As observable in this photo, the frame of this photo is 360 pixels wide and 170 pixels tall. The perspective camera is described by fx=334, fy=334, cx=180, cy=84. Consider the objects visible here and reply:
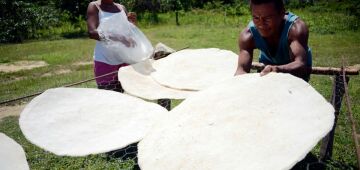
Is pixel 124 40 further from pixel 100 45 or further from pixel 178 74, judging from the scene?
pixel 178 74

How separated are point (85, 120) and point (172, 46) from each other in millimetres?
8202

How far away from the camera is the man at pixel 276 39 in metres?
1.89

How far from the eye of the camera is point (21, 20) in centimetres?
1320

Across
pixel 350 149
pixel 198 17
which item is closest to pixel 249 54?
pixel 350 149

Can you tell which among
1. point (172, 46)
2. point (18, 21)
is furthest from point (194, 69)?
point (18, 21)

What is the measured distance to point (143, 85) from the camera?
7.72 ft

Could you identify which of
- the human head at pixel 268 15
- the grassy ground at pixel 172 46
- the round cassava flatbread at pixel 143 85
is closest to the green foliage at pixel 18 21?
the grassy ground at pixel 172 46

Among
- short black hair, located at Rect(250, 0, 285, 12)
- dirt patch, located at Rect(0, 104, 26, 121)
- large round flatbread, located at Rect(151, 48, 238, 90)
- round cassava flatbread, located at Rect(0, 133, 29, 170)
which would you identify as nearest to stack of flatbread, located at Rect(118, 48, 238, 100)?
large round flatbread, located at Rect(151, 48, 238, 90)

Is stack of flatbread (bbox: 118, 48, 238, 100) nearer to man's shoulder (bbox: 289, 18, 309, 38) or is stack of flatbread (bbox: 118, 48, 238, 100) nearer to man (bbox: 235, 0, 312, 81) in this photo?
man (bbox: 235, 0, 312, 81)

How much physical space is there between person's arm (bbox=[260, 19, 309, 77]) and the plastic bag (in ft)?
4.00

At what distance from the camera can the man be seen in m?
1.89

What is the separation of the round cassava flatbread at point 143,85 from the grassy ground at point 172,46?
0.78 metres

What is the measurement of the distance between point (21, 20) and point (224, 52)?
1264 cm

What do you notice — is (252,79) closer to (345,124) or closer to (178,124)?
(178,124)
